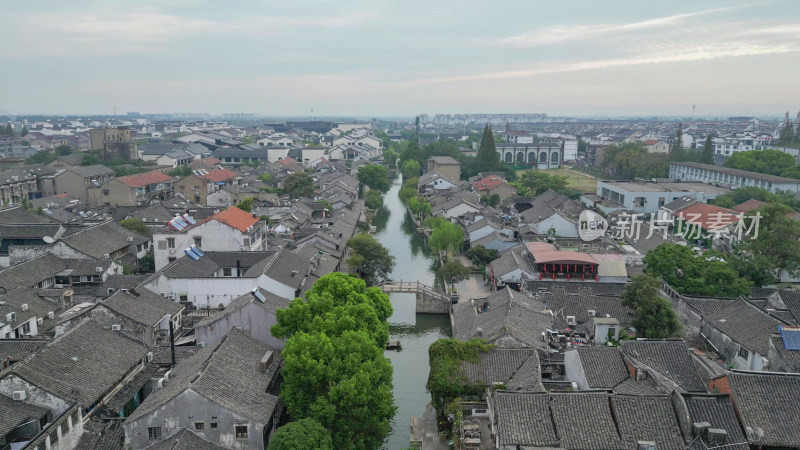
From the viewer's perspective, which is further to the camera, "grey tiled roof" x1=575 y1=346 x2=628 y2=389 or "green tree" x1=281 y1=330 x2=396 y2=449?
"grey tiled roof" x1=575 y1=346 x2=628 y2=389

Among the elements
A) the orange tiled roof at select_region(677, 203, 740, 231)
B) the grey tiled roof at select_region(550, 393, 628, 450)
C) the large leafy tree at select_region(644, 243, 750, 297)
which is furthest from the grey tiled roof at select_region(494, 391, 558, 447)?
the orange tiled roof at select_region(677, 203, 740, 231)

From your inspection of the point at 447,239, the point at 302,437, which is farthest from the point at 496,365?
the point at 447,239

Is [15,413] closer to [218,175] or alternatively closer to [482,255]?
[482,255]

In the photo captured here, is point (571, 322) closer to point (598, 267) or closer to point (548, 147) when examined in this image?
point (598, 267)

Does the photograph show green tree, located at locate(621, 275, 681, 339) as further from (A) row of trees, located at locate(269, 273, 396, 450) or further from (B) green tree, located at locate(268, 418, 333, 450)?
(B) green tree, located at locate(268, 418, 333, 450)

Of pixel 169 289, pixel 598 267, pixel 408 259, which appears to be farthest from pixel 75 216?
pixel 598 267

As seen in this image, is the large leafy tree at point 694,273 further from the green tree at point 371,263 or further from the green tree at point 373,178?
the green tree at point 373,178
